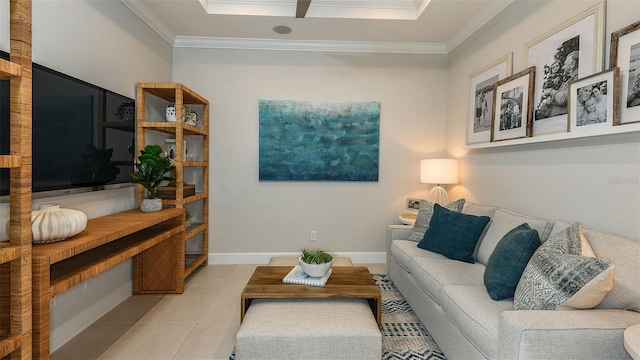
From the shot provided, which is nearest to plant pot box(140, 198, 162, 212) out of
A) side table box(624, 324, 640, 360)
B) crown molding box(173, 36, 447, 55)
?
crown molding box(173, 36, 447, 55)

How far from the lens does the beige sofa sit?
1.28 meters

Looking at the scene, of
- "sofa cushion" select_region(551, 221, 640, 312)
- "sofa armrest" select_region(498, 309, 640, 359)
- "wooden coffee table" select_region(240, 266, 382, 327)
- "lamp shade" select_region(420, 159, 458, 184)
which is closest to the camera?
"sofa armrest" select_region(498, 309, 640, 359)

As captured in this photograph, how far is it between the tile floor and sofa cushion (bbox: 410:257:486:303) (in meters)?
1.41

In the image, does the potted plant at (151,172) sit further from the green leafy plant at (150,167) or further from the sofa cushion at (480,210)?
the sofa cushion at (480,210)

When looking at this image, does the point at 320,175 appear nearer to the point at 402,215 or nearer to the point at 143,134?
the point at 402,215

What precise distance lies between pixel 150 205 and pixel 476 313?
258cm

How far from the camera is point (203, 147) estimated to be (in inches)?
147

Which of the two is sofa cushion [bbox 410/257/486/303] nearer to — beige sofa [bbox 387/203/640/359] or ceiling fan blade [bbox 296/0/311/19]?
beige sofa [bbox 387/203/640/359]

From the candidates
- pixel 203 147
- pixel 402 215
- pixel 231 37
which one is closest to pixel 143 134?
pixel 203 147

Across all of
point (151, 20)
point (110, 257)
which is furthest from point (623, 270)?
point (151, 20)

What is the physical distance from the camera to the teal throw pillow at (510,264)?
1.77m

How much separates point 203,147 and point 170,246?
1266 millimetres

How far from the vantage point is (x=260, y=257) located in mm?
3908

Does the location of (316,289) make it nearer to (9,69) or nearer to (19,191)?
(19,191)
